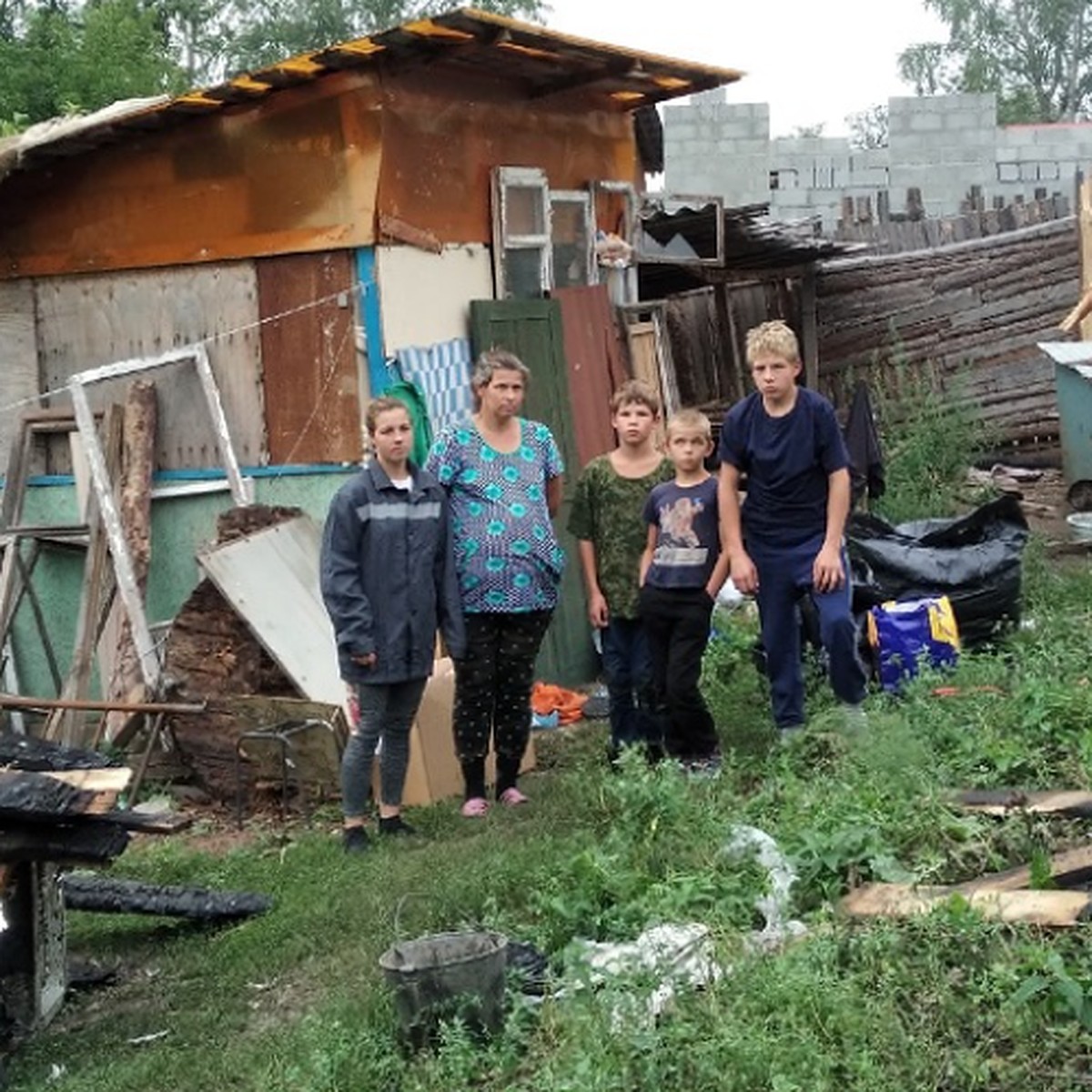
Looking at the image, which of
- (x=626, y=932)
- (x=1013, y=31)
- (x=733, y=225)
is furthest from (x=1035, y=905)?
(x=1013, y=31)

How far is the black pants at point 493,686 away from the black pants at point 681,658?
49cm

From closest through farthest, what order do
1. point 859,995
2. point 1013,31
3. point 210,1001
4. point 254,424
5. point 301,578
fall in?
point 859,995 < point 210,1001 < point 301,578 < point 254,424 < point 1013,31

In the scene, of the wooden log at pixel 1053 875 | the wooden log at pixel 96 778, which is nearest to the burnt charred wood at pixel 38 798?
the wooden log at pixel 96 778

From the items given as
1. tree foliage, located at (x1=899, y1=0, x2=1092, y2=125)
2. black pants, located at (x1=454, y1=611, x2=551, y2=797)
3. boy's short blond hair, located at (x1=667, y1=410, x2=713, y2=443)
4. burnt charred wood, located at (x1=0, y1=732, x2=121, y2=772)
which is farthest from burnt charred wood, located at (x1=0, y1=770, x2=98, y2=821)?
tree foliage, located at (x1=899, y1=0, x2=1092, y2=125)

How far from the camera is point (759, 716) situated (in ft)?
26.1

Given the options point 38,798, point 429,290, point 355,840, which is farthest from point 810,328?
point 38,798

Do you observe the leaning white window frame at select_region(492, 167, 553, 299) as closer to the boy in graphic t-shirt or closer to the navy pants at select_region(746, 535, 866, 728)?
the boy in graphic t-shirt

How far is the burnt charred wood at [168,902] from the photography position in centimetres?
618

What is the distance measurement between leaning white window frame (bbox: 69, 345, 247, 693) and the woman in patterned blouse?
262cm

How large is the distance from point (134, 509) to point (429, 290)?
6.86ft

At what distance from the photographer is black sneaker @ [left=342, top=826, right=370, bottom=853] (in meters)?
6.68

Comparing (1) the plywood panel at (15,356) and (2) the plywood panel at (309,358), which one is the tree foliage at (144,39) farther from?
(2) the plywood panel at (309,358)

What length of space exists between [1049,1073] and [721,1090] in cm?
75

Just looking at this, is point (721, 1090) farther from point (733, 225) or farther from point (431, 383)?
point (733, 225)
